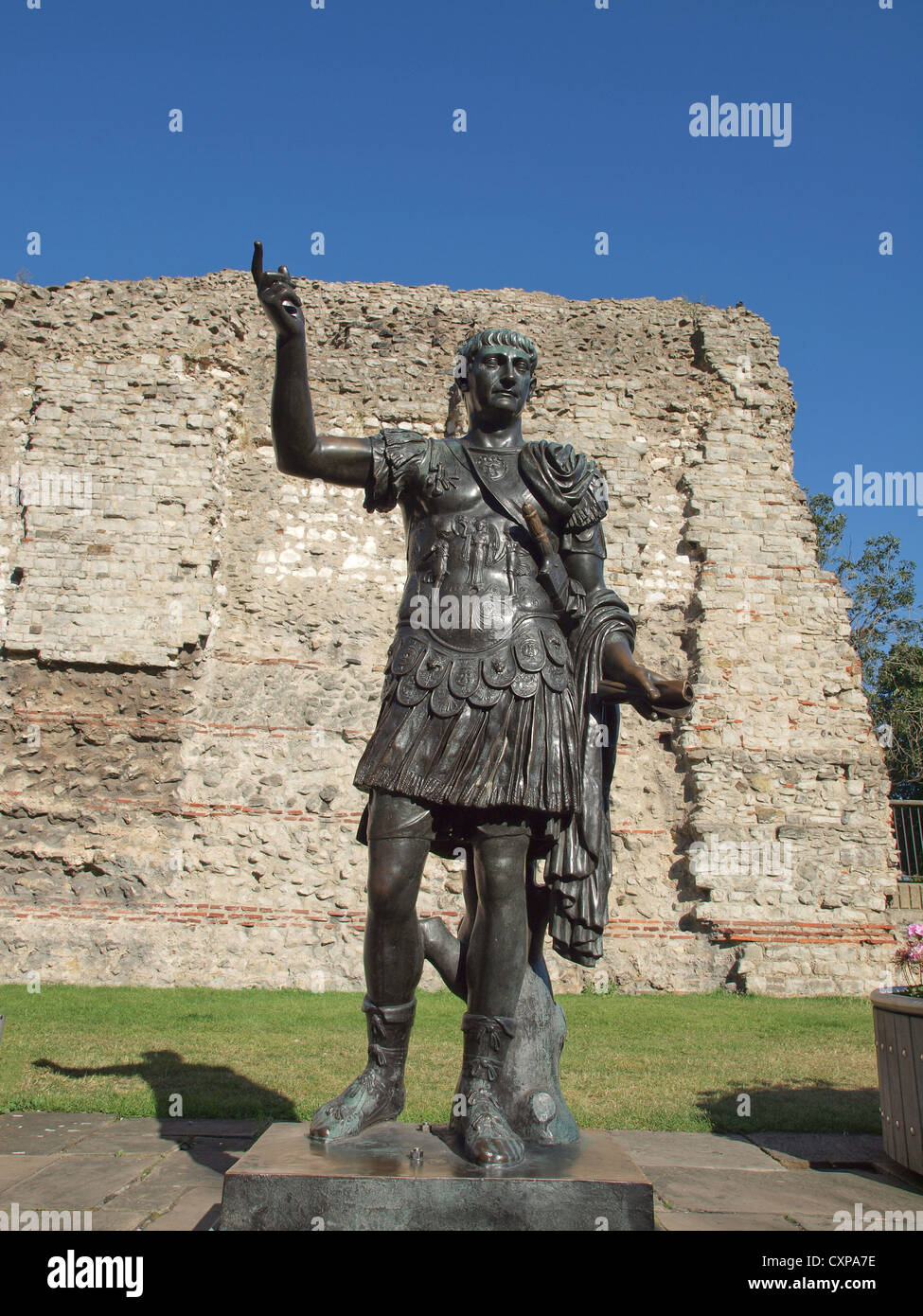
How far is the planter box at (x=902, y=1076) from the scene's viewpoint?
14.2 ft

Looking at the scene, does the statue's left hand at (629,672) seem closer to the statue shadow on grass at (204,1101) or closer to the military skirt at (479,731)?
the military skirt at (479,731)

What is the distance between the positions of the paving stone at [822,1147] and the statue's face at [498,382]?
364 centimetres

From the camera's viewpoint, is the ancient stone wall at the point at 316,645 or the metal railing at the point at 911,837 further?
the metal railing at the point at 911,837

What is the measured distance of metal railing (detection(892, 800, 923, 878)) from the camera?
17484mm

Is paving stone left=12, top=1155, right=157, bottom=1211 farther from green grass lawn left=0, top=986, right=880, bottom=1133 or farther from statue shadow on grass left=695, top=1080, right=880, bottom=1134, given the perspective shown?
statue shadow on grass left=695, top=1080, right=880, bottom=1134

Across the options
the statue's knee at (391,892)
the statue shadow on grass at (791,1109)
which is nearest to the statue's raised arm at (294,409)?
the statue's knee at (391,892)

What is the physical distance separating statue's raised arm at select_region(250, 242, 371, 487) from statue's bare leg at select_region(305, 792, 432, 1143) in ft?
3.64

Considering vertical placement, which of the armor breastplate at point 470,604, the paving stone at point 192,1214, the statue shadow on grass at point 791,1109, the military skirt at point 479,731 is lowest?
the statue shadow on grass at point 791,1109

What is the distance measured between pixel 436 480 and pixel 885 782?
9.83 meters

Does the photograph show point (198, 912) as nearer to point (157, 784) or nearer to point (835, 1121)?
point (157, 784)

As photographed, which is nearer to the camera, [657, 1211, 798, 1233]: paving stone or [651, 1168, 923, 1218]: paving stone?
[657, 1211, 798, 1233]: paving stone

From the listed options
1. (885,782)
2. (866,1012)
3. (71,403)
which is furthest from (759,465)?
(71,403)

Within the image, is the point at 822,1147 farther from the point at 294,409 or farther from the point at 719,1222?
the point at 294,409

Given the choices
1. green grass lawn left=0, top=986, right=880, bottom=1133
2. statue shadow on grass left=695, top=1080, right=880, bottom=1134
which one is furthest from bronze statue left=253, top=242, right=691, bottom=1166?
statue shadow on grass left=695, top=1080, right=880, bottom=1134
